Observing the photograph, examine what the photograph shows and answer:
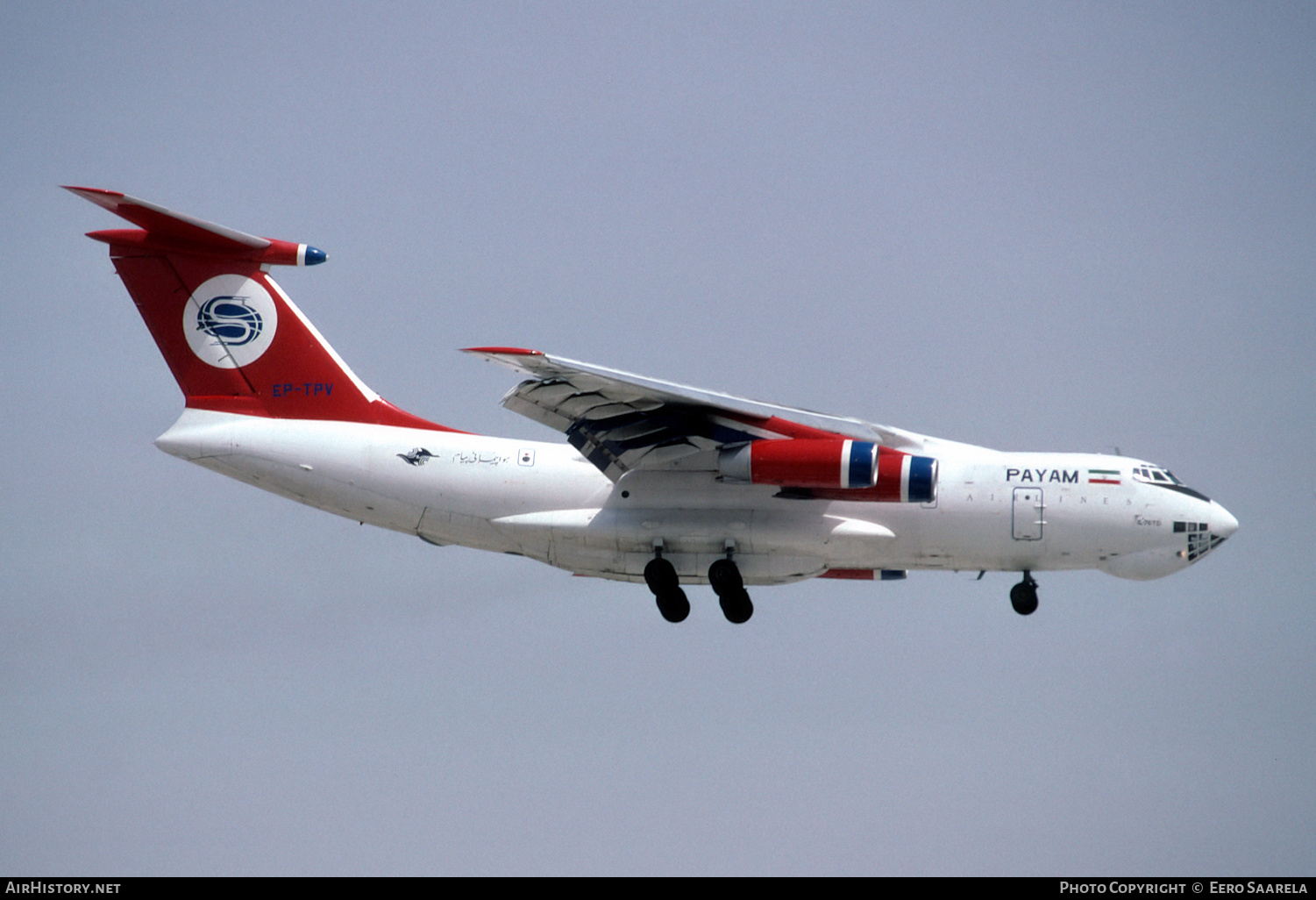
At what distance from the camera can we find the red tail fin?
16125 millimetres

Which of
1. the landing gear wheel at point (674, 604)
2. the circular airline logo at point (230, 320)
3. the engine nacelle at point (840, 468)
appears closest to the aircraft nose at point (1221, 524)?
the engine nacelle at point (840, 468)

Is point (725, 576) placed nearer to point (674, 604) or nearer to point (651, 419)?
point (674, 604)

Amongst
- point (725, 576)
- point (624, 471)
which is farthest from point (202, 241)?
point (725, 576)

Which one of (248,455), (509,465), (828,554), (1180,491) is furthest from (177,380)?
(1180,491)

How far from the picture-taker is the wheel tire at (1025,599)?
48.5ft

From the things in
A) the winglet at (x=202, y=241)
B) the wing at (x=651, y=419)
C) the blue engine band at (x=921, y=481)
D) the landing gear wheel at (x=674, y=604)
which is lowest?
the landing gear wheel at (x=674, y=604)

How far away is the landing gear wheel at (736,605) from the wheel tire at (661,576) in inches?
19.4

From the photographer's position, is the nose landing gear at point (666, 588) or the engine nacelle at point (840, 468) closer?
the engine nacelle at point (840, 468)

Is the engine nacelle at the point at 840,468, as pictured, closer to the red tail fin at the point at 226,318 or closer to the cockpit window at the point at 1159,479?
the cockpit window at the point at 1159,479

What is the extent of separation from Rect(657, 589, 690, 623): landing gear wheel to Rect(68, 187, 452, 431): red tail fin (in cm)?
353

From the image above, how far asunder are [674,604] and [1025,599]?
332cm

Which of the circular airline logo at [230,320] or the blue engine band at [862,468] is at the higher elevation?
the circular airline logo at [230,320]

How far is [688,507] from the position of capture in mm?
15133

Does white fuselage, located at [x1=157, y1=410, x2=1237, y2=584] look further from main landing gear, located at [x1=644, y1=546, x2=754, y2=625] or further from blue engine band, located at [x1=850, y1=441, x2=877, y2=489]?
blue engine band, located at [x1=850, y1=441, x2=877, y2=489]
